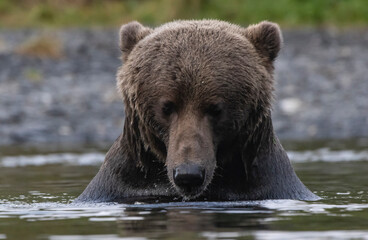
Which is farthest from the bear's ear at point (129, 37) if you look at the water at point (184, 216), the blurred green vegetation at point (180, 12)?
the blurred green vegetation at point (180, 12)

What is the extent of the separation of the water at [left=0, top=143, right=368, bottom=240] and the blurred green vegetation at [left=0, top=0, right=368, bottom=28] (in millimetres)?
16105

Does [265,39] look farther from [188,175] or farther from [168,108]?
[188,175]

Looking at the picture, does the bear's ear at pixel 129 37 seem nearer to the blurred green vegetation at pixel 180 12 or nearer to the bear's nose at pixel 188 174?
the bear's nose at pixel 188 174

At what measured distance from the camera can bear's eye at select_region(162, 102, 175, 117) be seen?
582cm

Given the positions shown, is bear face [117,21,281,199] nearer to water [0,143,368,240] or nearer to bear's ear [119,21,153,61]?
bear's ear [119,21,153,61]

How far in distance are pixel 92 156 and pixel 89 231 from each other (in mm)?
6547

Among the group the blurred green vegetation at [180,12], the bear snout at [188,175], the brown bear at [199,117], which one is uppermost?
the blurred green vegetation at [180,12]

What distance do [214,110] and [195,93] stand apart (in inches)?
6.8

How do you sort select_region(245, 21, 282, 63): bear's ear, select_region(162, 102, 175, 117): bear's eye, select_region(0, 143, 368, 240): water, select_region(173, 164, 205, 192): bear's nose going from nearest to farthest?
select_region(0, 143, 368, 240): water
select_region(173, 164, 205, 192): bear's nose
select_region(162, 102, 175, 117): bear's eye
select_region(245, 21, 282, 63): bear's ear

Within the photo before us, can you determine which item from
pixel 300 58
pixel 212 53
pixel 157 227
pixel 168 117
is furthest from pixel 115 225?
pixel 300 58

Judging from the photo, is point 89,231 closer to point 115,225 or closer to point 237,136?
point 115,225

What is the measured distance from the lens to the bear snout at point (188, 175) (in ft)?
17.5

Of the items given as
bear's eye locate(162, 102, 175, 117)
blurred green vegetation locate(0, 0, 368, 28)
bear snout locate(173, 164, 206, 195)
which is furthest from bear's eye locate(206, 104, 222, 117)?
blurred green vegetation locate(0, 0, 368, 28)

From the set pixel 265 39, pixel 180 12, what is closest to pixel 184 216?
pixel 265 39
